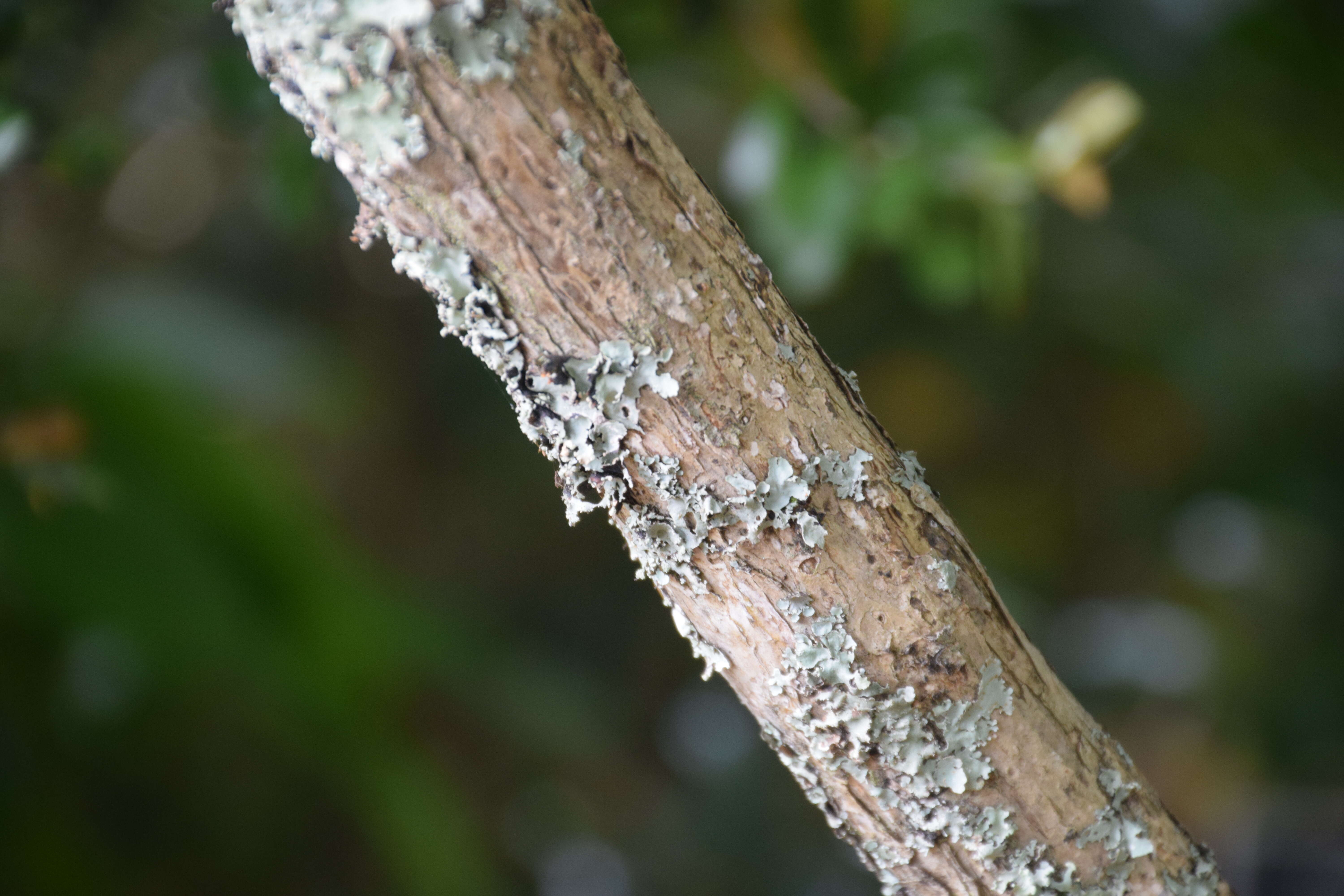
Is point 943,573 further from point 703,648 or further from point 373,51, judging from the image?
point 373,51

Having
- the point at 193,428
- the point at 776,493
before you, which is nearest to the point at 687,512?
the point at 776,493

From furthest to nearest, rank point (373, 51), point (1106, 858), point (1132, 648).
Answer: point (1132, 648) < point (1106, 858) < point (373, 51)

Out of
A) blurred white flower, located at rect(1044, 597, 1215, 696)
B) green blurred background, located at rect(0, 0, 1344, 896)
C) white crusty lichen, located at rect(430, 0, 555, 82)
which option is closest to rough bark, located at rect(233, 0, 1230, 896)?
white crusty lichen, located at rect(430, 0, 555, 82)

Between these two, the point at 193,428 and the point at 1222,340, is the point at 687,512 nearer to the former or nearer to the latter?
the point at 193,428

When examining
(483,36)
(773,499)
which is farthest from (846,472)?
(483,36)

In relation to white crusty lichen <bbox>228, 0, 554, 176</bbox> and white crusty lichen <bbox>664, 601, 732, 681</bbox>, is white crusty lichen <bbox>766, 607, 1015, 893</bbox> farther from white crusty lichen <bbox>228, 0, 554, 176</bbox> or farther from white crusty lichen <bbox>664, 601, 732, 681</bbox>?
white crusty lichen <bbox>228, 0, 554, 176</bbox>

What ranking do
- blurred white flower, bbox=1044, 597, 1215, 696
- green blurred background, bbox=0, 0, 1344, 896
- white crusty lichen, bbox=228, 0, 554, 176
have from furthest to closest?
blurred white flower, bbox=1044, 597, 1215, 696 < green blurred background, bbox=0, 0, 1344, 896 < white crusty lichen, bbox=228, 0, 554, 176
